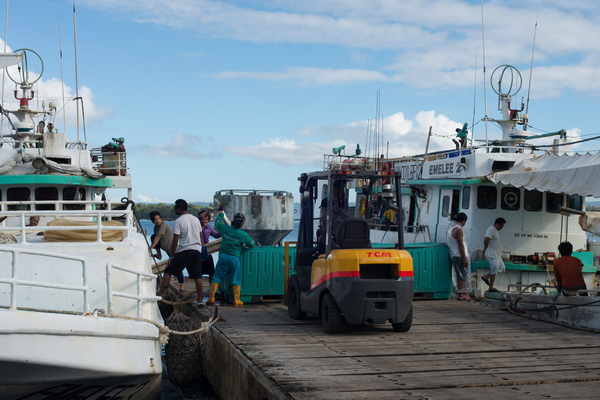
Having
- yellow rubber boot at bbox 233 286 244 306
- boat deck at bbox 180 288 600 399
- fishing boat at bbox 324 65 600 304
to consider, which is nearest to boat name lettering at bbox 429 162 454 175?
fishing boat at bbox 324 65 600 304

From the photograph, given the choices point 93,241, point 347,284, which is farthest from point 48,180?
point 347,284

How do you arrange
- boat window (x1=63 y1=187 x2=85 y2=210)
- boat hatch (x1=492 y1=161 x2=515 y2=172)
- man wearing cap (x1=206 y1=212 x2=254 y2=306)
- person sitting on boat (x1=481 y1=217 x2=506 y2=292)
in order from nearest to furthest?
man wearing cap (x1=206 y1=212 x2=254 y2=306)
person sitting on boat (x1=481 y1=217 x2=506 y2=292)
boat window (x1=63 y1=187 x2=85 y2=210)
boat hatch (x1=492 y1=161 x2=515 y2=172)

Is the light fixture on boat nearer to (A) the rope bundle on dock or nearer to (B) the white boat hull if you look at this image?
(A) the rope bundle on dock

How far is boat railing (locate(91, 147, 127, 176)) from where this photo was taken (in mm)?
16500

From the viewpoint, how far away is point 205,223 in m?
13.1

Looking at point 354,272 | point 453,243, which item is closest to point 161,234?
point 354,272

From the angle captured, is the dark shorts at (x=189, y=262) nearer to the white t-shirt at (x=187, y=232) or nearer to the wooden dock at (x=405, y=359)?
the white t-shirt at (x=187, y=232)

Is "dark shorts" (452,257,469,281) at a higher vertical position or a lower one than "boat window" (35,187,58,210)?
lower

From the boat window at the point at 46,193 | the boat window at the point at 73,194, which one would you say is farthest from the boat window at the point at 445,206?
the boat window at the point at 46,193

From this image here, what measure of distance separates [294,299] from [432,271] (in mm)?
3911

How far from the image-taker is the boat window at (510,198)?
572 inches

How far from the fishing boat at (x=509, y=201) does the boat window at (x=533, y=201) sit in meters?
0.02

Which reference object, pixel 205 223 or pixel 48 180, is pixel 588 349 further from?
pixel 48 180

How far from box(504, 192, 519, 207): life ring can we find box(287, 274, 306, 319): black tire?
6514 millimetres
